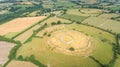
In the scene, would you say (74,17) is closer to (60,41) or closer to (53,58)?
(60,41)

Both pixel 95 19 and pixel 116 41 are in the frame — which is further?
pixel 95 19

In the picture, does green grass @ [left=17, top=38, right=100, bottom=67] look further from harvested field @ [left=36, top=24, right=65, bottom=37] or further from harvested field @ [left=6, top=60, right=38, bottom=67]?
harvested field @ [left=36, top=24, right=65, bottom=37]

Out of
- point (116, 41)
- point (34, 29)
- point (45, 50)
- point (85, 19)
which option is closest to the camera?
point (45, 50)

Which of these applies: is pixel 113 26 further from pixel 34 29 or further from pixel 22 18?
pixel 22 18

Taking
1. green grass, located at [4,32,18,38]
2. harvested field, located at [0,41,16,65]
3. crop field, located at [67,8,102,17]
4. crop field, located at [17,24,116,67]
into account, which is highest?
crop field, located at [17,24,116,67]

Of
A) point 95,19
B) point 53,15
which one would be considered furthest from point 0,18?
point 95,19

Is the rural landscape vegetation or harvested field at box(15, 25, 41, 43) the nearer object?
the rural landscape vegetation

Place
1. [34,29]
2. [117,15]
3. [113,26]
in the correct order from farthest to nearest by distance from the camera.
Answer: [117,15] → [113,26] → [34,29]

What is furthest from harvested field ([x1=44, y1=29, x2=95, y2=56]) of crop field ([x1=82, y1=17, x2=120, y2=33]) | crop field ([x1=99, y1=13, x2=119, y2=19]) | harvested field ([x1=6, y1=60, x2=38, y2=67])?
crop field ([x1=99, y1=13, x2=119, y2=19])

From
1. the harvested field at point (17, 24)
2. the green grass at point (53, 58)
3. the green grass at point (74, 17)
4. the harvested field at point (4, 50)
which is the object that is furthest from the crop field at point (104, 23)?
the harvested field at point (4, 50)
